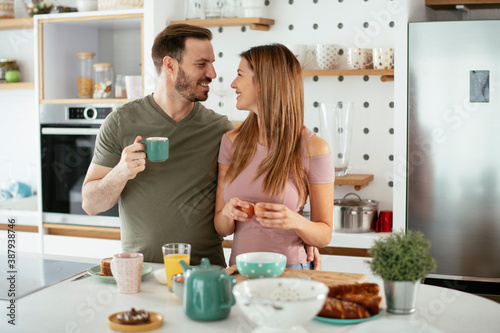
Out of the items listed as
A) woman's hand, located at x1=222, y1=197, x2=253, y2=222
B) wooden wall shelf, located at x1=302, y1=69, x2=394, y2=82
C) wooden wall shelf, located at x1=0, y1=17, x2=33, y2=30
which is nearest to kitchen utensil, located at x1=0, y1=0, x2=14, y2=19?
wooden wall shelf, located at x1=0, y1=17, x2=33, y2=30

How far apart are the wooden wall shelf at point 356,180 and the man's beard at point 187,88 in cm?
118

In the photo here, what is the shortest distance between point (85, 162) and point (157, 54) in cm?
155

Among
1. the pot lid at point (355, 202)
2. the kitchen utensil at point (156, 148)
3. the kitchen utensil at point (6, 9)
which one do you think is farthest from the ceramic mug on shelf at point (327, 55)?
the kitchen utensil at point (6, 9)

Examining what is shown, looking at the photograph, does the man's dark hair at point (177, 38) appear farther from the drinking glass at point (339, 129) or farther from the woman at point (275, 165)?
the drinking glass at point (339, 129)

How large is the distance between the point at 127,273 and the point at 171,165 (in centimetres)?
66

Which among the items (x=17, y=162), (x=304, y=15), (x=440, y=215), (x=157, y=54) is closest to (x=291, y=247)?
(x=157, y=54)

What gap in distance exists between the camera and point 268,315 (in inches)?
50.4

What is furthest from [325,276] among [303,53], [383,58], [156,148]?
[303,53]

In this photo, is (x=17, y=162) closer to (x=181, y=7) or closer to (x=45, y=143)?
(x=45, y=143)

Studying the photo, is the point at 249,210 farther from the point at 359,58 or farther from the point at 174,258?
the point at 359,58

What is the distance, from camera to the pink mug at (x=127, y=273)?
166 centimetres

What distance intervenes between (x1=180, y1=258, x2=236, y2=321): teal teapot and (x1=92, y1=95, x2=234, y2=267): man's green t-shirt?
2.47 feet

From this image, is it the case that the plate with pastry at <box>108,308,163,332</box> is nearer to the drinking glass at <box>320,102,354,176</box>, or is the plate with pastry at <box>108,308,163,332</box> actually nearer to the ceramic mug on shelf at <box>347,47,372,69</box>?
the drinking glass at <box>320,102,354,176</box>

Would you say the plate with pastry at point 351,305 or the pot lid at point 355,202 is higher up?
the pot lid at point 355,202
